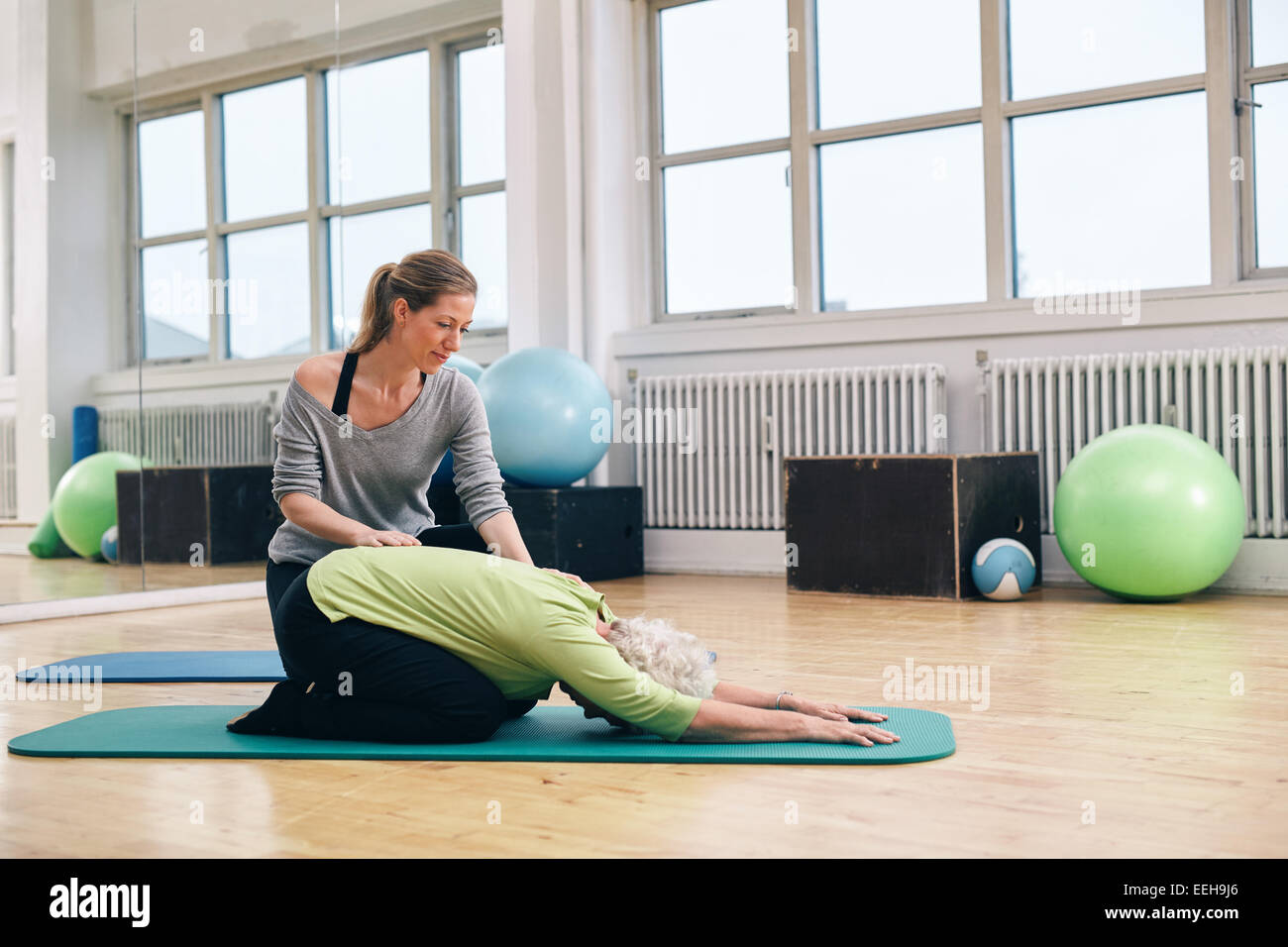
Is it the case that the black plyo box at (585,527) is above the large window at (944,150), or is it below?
below

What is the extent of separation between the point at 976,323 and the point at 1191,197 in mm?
933

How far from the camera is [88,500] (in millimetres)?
4449

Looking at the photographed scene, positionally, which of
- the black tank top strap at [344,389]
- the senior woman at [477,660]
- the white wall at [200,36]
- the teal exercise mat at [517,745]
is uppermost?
the white wall at [200,36]

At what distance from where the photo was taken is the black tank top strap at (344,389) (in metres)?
2.50

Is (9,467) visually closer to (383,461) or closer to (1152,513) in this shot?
(383,461)

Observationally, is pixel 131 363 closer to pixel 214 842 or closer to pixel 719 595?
pixel 719 595

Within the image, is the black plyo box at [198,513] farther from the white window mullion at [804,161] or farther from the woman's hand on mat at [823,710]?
the woman's hand on mat at [823,710]

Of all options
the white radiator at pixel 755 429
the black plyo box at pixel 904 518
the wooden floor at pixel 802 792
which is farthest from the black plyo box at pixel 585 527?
the wooden floor at pixel 802 792

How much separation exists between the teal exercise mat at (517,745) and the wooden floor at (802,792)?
3cm

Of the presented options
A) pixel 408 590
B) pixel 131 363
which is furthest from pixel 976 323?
pixel 408 590

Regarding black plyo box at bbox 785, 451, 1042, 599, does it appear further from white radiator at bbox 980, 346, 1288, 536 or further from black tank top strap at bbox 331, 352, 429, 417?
black tank top strap at bbox 331, 352, 429, 417

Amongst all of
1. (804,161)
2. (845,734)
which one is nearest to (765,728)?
(845,734)

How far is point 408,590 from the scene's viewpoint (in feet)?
7.04

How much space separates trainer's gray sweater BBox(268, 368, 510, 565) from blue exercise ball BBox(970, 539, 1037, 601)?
7.97 feet
